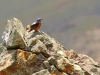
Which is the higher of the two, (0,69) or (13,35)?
(13,35)

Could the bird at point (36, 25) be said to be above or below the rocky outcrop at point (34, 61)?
above

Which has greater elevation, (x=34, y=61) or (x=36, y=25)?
(x=36, y=25)

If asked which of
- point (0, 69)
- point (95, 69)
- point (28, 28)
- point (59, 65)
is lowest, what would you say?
point (0, 69)

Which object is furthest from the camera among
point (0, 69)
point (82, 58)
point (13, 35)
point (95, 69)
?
point (82, 58)

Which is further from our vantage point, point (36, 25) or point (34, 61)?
point (36, 25)

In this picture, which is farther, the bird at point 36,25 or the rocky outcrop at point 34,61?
the bird at point 36,25

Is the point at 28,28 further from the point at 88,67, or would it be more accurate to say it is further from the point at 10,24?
the point at 88,67

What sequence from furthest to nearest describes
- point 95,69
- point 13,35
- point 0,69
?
point 95,69 < point 13,35 < point 0,69

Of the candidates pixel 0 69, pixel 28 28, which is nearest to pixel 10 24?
pixel 28 28

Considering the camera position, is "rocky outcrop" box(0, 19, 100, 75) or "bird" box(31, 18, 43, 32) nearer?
"rocky outcrop" box(0, 19, 100, 75)

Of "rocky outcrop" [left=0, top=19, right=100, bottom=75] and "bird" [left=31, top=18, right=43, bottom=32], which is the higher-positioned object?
"bird" [left=31, top=18, right=43, bottom=32]

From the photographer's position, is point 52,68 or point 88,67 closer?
point 52,68
